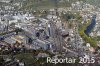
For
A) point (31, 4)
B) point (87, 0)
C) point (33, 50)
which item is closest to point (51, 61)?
point (33, 50)

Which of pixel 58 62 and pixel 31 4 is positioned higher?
pixel 31 4

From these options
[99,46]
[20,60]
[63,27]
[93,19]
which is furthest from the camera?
[93,19]

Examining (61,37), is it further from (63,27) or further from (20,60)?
(20,60)

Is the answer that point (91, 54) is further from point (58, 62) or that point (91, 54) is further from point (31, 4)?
point (31, 4)

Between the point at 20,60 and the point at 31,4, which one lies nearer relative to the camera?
the point at 20,60

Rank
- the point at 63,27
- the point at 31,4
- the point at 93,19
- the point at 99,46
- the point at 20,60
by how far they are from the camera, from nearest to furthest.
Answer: the point at 20,60
the point at 99,46
the point at 63,27
the point at 93,19
the point at 31,4

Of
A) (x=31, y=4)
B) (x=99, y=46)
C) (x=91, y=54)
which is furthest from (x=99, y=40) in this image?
(x=31, y=4)
